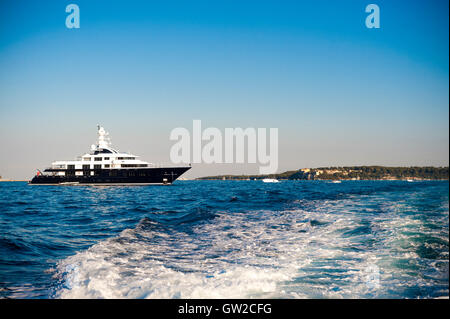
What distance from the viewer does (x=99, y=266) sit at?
5.96m

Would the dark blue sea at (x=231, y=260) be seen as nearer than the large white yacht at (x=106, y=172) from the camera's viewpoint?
Yes

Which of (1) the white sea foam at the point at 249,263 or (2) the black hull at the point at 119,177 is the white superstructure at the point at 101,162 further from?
(1) the white sea foam at the point at 249,263

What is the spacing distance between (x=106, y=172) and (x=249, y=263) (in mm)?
70612

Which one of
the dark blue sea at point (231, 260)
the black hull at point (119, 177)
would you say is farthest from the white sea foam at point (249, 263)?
the black hull at point (119, 177)

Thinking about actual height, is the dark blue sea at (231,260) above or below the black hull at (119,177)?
above

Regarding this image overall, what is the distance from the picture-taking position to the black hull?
6944 cm

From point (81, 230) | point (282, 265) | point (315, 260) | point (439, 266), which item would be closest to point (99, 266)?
point (282, 265)

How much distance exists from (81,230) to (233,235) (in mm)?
6038

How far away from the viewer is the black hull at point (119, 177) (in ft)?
228

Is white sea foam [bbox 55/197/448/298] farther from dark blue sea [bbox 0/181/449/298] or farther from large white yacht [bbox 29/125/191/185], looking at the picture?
large white yacht [bbox 29/125/191/185]

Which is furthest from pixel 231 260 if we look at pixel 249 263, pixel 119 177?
pixel 119 177

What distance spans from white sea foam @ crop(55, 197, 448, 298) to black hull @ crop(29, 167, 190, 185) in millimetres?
61007
